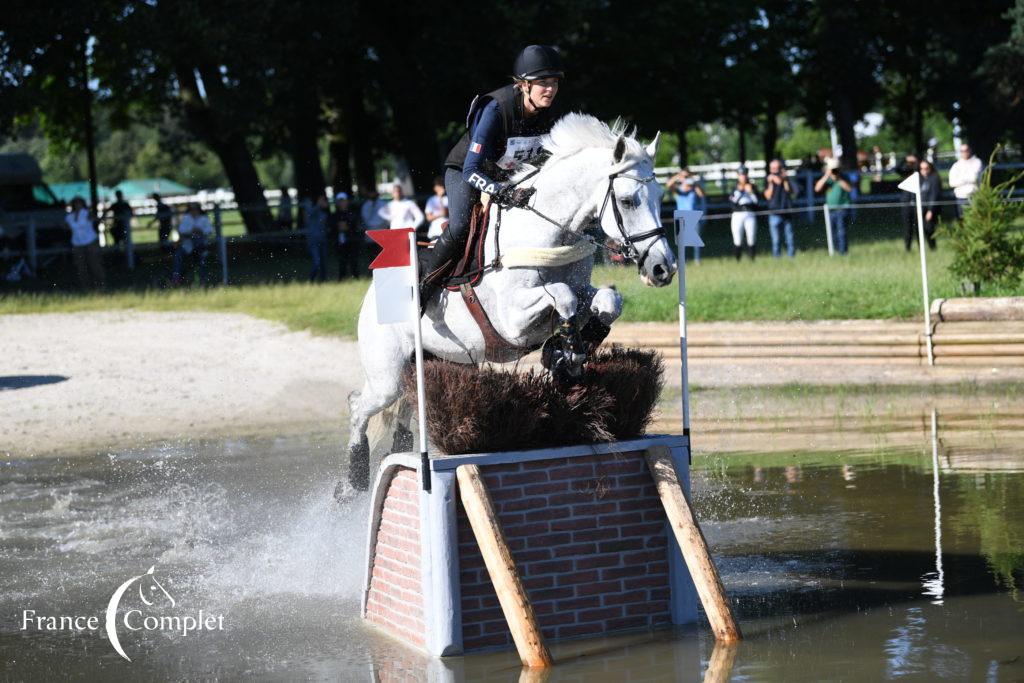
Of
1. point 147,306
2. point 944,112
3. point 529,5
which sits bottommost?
point 147,306

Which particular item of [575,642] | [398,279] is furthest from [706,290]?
[575,642]

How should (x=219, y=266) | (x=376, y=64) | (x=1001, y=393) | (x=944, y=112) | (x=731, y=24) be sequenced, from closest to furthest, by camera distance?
(x=1001, y=393) < (x=219, y=266) < (x=376, y=64) < (x=944, y=112) < (x=731, y=24)

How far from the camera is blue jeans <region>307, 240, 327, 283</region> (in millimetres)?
22875

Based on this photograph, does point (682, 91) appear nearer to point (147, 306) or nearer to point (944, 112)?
point (944, 112)

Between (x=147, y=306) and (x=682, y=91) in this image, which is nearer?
(x=147, y=306)

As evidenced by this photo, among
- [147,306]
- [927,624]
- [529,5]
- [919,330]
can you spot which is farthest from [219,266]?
[927,624]

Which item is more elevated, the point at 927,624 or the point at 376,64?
the point at 376,64

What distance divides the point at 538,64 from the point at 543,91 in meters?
0.17

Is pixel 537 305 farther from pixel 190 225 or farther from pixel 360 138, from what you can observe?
pixel 360 138

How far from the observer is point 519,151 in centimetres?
733

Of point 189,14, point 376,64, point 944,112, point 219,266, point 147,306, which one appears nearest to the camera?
point 147,306

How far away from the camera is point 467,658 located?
6238 mm

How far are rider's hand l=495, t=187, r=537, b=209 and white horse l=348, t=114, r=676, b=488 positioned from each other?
0.04 m

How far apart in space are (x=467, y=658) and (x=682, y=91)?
32280mm
